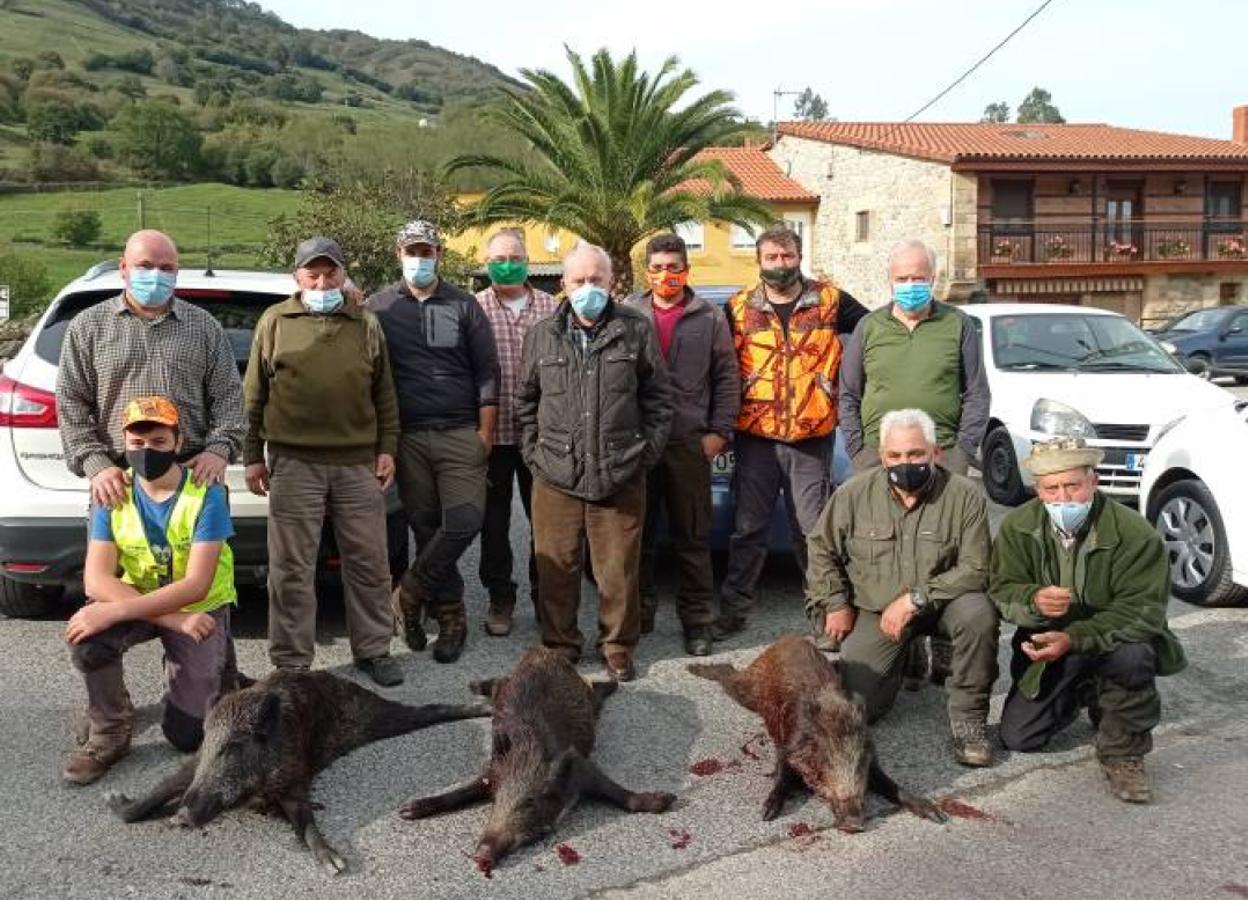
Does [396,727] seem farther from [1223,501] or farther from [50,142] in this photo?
[50,142]

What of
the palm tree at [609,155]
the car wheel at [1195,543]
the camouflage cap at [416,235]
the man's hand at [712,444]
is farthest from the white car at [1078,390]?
the palm tree at [609,155]

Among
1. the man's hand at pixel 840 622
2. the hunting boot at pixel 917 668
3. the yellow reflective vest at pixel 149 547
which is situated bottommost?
the hunting boot at pixel 917 668

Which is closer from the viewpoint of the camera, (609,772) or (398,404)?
(609,772)

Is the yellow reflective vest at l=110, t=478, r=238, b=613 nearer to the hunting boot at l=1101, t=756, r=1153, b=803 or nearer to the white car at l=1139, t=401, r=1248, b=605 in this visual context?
the hunting boot at l=1101, t=756, r=1153, b=803

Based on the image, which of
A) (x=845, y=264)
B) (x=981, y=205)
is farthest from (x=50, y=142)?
(x=981, y=205)

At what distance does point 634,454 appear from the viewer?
5477 millimetres

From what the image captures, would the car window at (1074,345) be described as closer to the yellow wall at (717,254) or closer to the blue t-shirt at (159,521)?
the blue t-shirt at (159,521)

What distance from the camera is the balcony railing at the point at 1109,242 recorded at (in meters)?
34.4

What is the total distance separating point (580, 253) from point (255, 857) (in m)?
3.08

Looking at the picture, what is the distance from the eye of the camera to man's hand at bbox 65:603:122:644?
438 cm

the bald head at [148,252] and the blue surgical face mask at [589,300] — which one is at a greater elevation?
the bald head at [148,252]

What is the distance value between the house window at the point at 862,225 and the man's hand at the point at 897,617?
1374 inches

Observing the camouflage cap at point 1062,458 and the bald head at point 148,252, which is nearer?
the camouflage cap at point 1062,458

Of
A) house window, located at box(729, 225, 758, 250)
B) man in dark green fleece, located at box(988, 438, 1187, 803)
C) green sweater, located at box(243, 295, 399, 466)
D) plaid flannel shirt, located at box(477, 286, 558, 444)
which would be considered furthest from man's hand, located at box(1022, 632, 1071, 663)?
house window, located at box(729, 225, 758, 250)
